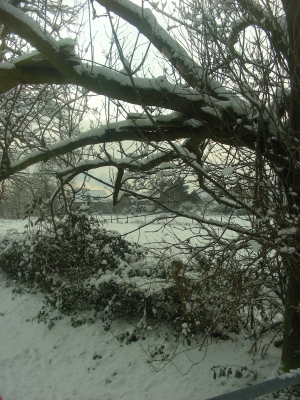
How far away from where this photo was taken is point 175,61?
417cm

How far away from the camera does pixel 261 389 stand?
184cm

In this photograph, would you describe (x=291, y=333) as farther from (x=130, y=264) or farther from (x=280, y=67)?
(x=130, y=264)

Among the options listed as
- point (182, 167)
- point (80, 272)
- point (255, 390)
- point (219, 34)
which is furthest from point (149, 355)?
point (219, 34)

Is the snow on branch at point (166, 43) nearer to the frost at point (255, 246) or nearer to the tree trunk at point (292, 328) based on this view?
the frost at point (255, 246)

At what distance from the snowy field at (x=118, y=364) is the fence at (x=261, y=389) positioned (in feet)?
8.62

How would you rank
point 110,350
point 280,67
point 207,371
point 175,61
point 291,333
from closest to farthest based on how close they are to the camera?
point 280,67
point 291,333
point 175,61
point 207,371
point 110,350

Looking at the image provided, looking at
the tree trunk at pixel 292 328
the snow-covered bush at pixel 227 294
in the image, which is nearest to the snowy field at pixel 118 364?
the snow-covered bush at pixel 227 294

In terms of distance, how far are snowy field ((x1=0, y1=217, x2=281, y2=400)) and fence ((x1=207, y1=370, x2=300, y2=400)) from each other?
2626 millimetres

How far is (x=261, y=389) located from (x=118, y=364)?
422 cm

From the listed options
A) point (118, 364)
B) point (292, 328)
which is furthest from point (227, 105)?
point (118, 364)

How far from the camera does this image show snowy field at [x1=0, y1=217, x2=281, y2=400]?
4.80 metres

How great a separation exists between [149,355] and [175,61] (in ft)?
13.7

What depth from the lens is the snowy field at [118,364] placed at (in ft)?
15.8

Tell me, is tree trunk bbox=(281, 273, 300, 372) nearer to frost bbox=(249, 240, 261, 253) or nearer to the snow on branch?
frost bbox=(249, 240, 261, 253)
